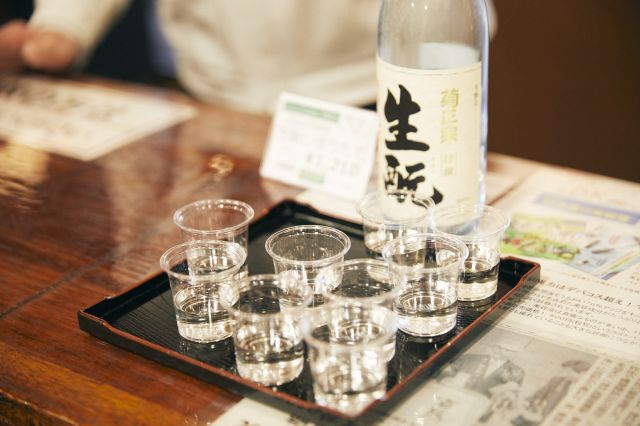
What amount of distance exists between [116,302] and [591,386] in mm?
531

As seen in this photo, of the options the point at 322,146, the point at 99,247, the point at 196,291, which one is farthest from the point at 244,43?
the point at 196,291

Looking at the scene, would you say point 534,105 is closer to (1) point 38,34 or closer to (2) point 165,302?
(1) point 38,34

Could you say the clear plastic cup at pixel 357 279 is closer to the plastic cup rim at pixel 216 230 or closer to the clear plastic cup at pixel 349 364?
the clear plastic cup at pixel 349 364

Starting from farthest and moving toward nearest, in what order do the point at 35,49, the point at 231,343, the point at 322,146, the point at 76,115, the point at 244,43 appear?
the point at 244,43
the point at 35,49
the point at 76,115
the point at 322,146
the point at 231,343

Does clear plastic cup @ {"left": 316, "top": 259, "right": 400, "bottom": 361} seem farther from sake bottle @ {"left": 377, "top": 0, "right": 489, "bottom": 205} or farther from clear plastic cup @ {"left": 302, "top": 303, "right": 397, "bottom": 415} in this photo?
sake bottle @ {"left": 377, "top": 0, "right": 489, "bottom": 205}

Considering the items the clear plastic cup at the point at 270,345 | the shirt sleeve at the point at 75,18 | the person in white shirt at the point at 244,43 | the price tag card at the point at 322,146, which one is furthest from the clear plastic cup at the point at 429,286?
the shirt sleeve at the point at 75,18

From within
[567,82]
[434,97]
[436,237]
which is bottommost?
[567,82]

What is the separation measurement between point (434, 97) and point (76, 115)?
0.97m

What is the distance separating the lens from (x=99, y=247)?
1145 millimetres

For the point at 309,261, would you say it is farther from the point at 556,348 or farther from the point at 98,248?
the point at 98,248

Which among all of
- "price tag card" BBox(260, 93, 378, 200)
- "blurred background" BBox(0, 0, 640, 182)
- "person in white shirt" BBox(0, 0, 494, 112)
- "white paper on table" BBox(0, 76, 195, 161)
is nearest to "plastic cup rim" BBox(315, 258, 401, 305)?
"price tag card" BBox(260, 93, 378, 200)

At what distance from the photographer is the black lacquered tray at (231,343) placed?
0.75 m

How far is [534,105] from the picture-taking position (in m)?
2.85

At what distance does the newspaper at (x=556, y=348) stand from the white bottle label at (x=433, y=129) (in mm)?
147
